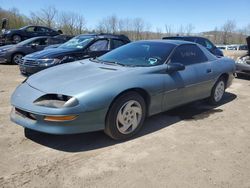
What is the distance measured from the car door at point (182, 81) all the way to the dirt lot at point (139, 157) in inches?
15.9

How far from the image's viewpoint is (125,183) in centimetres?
301

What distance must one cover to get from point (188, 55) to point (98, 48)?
14.6 feet

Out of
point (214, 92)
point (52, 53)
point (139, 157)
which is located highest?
point (52, 53)

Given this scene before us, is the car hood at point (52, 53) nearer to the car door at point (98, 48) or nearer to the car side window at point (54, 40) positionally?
the car door at point (98, 48)

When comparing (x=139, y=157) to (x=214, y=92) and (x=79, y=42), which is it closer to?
(x=214, y=92)

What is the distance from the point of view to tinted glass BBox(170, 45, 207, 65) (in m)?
5.03

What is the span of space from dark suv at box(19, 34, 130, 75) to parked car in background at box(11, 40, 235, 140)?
3.54 meters

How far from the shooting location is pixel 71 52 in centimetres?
866

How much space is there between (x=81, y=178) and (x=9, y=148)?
1.25m

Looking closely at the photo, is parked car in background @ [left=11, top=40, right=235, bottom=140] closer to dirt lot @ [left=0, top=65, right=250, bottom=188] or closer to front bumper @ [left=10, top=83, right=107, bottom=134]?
front bumper @ [left=10, top=83, right=107, bottom=134]

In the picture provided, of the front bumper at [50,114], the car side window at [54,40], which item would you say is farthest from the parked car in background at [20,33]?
the front bumper at [50,114]

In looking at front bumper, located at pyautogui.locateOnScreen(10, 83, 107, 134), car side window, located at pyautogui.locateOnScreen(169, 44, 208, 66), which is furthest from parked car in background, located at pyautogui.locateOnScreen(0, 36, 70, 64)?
front bumper, located at pyautogui.locateOnScreen(10, 83, 107, 134)

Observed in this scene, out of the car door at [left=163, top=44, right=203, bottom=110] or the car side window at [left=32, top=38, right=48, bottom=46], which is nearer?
the car door at [left=163, top=44, right=203, bottom=110]

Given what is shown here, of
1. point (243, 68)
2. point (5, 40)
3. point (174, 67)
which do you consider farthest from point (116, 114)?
point (5, 40)
